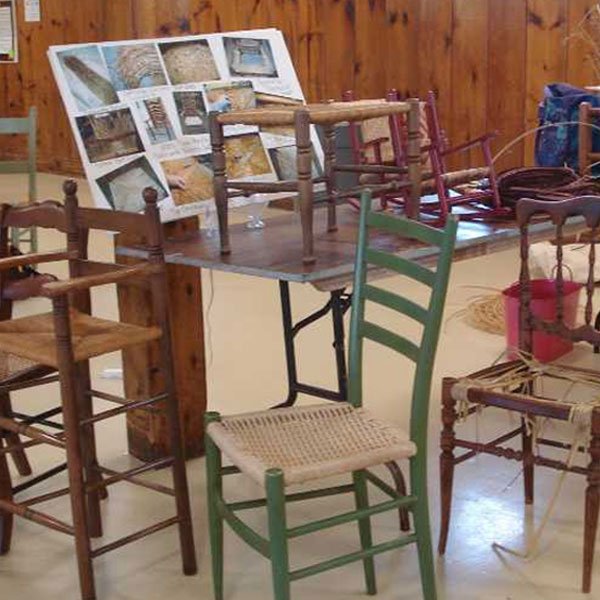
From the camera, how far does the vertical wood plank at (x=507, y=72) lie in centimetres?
683

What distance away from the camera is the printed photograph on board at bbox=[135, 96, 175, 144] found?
309cm

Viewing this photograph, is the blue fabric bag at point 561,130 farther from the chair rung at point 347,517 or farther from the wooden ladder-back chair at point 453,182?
the chair rung at point 347,517

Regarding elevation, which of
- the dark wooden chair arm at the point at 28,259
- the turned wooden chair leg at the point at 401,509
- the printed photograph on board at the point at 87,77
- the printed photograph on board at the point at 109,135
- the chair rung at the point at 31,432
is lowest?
the turned wooden chair leg at the point at 401,509

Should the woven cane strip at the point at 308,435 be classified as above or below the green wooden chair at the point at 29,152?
below

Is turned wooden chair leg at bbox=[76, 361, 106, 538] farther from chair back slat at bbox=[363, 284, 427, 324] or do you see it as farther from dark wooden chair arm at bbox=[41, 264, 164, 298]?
chair back slat at bbox=[363, 284, 427, 324]

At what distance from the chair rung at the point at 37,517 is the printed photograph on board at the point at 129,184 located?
0.86 meters

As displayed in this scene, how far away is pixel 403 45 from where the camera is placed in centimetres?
752

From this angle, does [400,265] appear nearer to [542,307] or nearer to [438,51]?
[542,307]

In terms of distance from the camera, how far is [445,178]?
316cm

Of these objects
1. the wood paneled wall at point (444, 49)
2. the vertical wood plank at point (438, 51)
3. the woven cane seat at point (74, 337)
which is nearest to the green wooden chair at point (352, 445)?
the woven cane seat at point (74, 337)

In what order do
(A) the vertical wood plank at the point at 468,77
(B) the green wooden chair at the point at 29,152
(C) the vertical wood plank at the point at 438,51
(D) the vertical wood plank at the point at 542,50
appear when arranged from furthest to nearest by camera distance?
(C) the vertical wood plank at the point at 438,51 → (A) the vertical wood plank at the point at 468,77 → (D) the vertical wood plank at the point at 542,50 → (B) the green wooden chair at the point at 29,152

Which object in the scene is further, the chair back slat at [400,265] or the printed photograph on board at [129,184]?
the printed photograph on board at [129,184]

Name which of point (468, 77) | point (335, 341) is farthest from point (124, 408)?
point (468, 77)

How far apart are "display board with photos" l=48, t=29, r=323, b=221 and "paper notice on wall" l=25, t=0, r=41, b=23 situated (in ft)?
22.9
